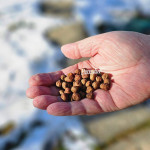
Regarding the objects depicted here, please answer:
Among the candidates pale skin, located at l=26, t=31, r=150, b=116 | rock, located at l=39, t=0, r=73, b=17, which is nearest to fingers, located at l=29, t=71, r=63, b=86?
pale skin, located at l=26, t=31, r=150, b=116

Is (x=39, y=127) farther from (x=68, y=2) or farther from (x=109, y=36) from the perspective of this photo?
(x=68, y=2)

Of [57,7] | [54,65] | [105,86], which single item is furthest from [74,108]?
[57,7]

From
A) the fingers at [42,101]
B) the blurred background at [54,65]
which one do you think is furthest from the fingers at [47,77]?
the blurred background at [54,65]

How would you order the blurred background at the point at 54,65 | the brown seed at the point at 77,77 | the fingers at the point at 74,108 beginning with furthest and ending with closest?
1. the blurred background at the point at 54,65
2. the brown seed at the point at 77,77
3. the fingers at the point at 74,108

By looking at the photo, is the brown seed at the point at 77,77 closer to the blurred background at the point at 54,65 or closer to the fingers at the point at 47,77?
the fingers at the point at 47,77

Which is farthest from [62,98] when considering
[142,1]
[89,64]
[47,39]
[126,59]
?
[142,1]

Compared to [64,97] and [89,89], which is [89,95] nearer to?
[89,89]

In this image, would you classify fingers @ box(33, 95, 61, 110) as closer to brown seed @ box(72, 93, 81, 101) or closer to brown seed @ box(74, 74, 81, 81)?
brown seed @ box(72, 93, 81, 101)

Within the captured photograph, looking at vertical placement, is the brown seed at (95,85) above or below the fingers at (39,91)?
below
